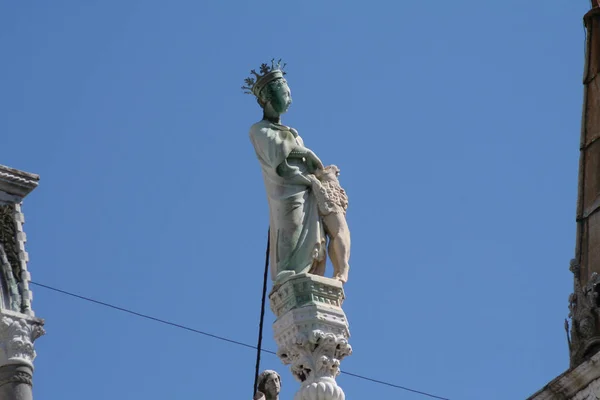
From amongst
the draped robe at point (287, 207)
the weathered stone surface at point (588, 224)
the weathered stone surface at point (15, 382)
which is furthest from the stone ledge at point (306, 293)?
the weathered stone surface at point (588, 224)

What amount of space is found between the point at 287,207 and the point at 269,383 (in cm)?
244

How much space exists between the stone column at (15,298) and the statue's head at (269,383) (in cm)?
287

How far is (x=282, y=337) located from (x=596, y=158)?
2759cm

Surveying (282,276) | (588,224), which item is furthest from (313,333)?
(588,224)

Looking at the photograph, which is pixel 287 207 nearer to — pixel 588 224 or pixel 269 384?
pixel 269 384

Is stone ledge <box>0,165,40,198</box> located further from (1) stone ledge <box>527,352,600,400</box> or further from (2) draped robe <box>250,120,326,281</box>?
(1) stone ledge <box>527,352,600,400</box>

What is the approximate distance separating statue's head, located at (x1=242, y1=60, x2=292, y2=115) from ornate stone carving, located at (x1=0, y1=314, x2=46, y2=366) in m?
4.11

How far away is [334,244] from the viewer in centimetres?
3133

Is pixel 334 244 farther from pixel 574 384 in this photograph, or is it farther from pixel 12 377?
pixel 574 384

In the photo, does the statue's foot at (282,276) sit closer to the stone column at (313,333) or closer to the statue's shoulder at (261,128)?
the stone column at (313,333)

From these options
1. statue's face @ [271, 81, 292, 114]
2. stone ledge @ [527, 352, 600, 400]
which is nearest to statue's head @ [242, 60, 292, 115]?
statue's face @ [271, 81, 292, 114]

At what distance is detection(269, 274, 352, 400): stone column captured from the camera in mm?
29938

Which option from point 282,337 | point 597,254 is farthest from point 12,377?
point 597,254

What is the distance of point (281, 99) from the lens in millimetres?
32500
